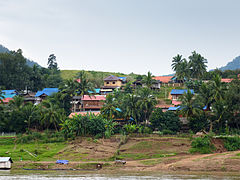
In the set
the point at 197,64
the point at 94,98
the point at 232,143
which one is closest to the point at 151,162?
the point at 232,143

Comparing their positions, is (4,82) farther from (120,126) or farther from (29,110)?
(120,126)

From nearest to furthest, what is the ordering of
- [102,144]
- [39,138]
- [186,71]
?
[102,144]
[39,138]
[186,71]

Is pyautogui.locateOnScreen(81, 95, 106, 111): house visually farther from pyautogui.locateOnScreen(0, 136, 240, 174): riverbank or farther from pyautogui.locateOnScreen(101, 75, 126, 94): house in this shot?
pyautogui.locateOnScreen(0, 136, 240, 174): riverbank

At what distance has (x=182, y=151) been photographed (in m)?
54.1

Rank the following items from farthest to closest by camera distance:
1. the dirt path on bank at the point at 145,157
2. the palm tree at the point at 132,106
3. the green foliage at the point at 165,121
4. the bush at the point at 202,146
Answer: the palm tree at the point at 132,106 < the green foliage at the point at 165,121 < the bush at the point at 202,146 < the dirt path on bank at the point at 145,157

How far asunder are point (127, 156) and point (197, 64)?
170 feet

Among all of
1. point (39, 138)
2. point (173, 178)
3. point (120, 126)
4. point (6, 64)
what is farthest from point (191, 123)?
point (6, 64)

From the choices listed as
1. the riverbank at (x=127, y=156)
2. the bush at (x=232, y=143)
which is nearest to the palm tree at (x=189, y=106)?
the riverbank at (x=127, y=156)

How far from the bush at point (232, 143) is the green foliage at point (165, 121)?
11.1m

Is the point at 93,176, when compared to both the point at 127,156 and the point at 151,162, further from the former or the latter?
the point at 127,156

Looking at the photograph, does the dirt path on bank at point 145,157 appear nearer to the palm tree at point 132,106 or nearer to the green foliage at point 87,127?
the green foliage at point 87,127

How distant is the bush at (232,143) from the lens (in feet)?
176

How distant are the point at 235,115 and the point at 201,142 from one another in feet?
39.3

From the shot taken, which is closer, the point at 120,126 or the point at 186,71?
the point at 120,126
